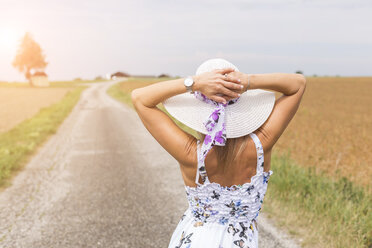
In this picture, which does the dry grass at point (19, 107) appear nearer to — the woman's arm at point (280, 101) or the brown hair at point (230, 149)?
the brown hair at point (230, 149)

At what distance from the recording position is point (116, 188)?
593cm

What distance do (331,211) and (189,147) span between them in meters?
3.36

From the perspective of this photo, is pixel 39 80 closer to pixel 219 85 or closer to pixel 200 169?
pixel 200 169

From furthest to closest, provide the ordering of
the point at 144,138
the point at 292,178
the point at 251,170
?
the point at 144,138 < the point at 292,178 < the point at 251,170

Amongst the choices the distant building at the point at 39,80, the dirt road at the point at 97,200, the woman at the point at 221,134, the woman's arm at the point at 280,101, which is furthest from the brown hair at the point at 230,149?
the distant building at the point at 39,80

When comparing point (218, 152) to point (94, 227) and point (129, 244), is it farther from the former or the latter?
point (94, 227)

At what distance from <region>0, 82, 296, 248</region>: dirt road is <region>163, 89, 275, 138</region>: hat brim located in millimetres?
2730

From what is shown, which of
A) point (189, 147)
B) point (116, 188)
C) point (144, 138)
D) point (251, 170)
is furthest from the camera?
point (144, 138)

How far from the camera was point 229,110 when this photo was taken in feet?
4.97

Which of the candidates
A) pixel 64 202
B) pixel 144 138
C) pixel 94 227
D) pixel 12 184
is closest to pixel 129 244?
pixel 94 227

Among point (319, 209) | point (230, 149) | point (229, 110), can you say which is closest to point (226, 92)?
point (229, 110)

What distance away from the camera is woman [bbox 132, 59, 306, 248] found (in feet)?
4.80

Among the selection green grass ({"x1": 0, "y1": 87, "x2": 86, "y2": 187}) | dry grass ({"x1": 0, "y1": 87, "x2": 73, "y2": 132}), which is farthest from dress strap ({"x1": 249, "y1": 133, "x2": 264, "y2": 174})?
dry grass ({"x1": 0, "y1": 87, "x2": 73, "y2": 132})

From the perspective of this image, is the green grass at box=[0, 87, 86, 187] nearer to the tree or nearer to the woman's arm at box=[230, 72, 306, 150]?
the woman's arm at box=[230, 72, 306, 150]
